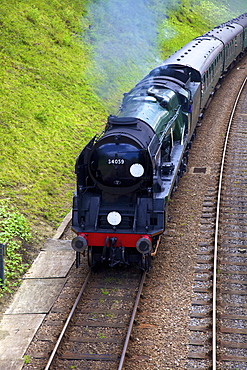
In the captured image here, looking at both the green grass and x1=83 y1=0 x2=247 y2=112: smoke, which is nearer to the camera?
the green grass

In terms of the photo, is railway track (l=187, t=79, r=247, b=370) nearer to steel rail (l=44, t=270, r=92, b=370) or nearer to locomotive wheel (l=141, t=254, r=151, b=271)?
locomotive wheel (l=141, t=254, r=151, b=271)

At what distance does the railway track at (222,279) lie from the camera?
8.29 metres

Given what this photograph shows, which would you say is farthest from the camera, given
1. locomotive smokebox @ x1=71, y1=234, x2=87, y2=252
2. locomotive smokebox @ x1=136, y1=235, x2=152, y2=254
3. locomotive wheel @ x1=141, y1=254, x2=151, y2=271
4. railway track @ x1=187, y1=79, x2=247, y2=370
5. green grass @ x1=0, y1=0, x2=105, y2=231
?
green grass @ x1=0, y1=0, x2=105, y2=231

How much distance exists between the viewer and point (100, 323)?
920 centimetres

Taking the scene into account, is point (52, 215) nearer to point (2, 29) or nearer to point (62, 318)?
point (62, 318)

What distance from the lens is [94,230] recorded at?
1052 centimetres

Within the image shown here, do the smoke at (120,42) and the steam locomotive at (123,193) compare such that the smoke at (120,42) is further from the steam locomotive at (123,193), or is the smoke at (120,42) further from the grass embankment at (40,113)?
the steam locomotive at (123,193)

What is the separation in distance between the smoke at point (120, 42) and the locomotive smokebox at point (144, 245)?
14251 mm

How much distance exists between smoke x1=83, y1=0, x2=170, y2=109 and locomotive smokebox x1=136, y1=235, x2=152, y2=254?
561 inches

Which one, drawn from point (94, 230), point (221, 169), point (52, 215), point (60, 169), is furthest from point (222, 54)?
point (94, 230)

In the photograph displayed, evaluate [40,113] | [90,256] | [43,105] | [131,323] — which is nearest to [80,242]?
[90,256]

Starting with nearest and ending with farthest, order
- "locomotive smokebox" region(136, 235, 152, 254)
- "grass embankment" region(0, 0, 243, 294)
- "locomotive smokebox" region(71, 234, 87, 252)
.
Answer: "locomotive smokebox" region(136, 235, 152, 254) < "locomotive smokebox" region(71, 234, 87, 252) < "grass embankment" region(0, 0, 243, 294)

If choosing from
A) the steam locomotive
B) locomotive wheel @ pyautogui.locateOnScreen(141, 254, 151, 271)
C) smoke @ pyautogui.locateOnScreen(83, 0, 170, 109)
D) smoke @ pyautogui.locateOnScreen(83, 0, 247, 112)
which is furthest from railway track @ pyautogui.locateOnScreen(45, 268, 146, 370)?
smoke @ pyautogui.locateOnScreen(83, 0, 170, 109)

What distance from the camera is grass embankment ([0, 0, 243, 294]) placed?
13.7m
